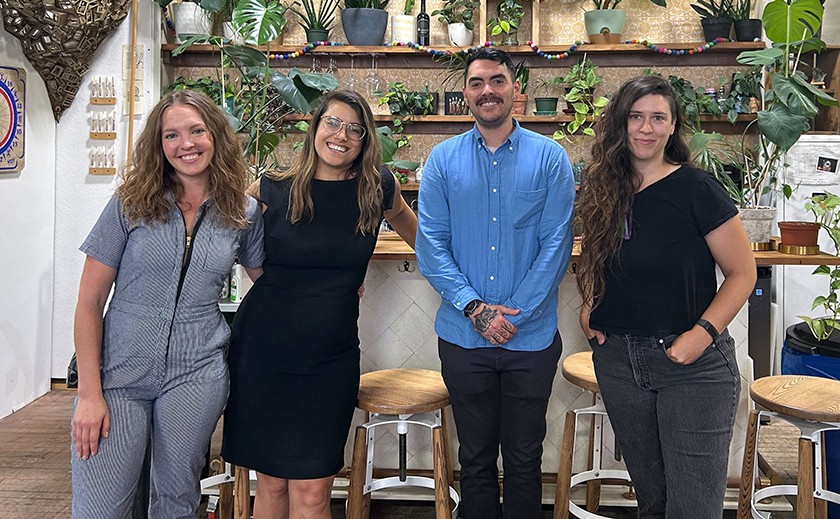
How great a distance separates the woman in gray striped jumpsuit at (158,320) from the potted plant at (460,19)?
330 cm

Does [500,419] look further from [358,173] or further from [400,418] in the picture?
[358,173]

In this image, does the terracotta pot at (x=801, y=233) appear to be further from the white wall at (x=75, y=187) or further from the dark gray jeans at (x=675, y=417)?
the white wall at (x=75, y=187)

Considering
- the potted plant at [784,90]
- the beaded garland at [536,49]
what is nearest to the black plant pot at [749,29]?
the beaded garland at [536,49]

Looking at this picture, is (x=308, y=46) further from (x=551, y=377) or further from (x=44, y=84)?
(x=551, y=377)

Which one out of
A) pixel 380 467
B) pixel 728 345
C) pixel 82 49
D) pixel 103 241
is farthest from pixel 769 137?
pixel 82 49

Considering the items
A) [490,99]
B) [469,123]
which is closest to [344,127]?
[490,99]

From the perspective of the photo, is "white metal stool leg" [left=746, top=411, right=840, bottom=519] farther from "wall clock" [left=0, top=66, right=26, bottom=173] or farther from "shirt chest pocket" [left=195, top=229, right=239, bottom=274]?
"wall clock" [left=0, top=66, right=26, bottom=173]

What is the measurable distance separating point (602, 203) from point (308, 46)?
3.54m

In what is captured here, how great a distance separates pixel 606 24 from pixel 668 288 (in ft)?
11.6

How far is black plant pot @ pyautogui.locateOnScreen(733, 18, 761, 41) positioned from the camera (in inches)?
190

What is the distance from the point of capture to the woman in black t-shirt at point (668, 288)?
1809mm

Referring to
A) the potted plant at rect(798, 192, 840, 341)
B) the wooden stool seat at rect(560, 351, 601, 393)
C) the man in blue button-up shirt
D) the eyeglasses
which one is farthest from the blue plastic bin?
the eyeglasses

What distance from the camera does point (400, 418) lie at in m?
2.44

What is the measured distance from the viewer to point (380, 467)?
9.78ft
